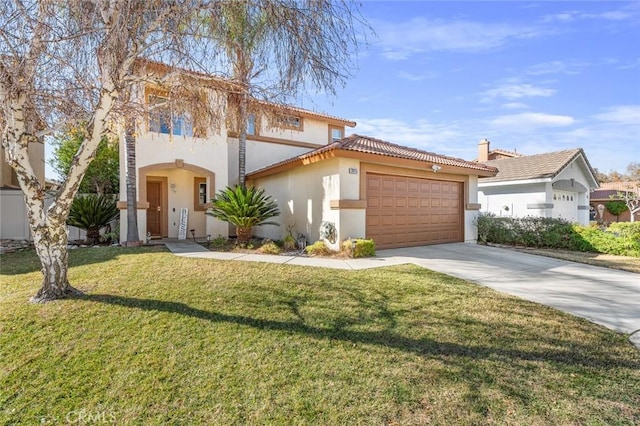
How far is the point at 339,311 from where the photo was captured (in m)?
4.79

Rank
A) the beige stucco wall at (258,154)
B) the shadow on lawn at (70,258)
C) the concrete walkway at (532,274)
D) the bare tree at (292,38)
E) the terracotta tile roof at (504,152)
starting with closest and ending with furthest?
the bare tree at (292,38), the concrete walkway at (532,274), the shadow on lawn at (70,258), the beige stucco wall at (258,154), the terracotta tile roof at (504,152)

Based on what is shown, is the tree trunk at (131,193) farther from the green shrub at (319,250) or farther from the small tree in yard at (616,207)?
the small tree in yard at (616,207)

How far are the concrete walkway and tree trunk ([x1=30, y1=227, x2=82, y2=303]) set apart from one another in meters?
3.57

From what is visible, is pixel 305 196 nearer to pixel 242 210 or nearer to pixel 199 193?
pixel 242 210

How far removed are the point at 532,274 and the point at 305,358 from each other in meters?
6.36

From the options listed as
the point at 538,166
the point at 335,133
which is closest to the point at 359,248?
the point at 335,133

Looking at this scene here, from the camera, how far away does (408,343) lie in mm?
3846

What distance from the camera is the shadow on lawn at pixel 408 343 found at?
3486 mm

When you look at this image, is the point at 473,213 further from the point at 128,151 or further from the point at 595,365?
the point at 128,151

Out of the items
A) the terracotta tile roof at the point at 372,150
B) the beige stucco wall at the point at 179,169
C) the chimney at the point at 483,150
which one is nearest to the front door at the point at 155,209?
the beige stucco wall at the point at 179,169

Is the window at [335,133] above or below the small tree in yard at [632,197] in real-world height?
above

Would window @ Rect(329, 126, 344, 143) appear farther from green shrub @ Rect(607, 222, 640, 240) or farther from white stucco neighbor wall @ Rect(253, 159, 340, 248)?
green shrub @ Rect(607, 222, 640, 240)

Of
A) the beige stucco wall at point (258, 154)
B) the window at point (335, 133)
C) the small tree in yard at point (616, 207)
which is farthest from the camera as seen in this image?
the small tree in yard at point (616, 207)

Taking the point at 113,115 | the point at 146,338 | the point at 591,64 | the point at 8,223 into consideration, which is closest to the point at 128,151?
the point at 113,115
